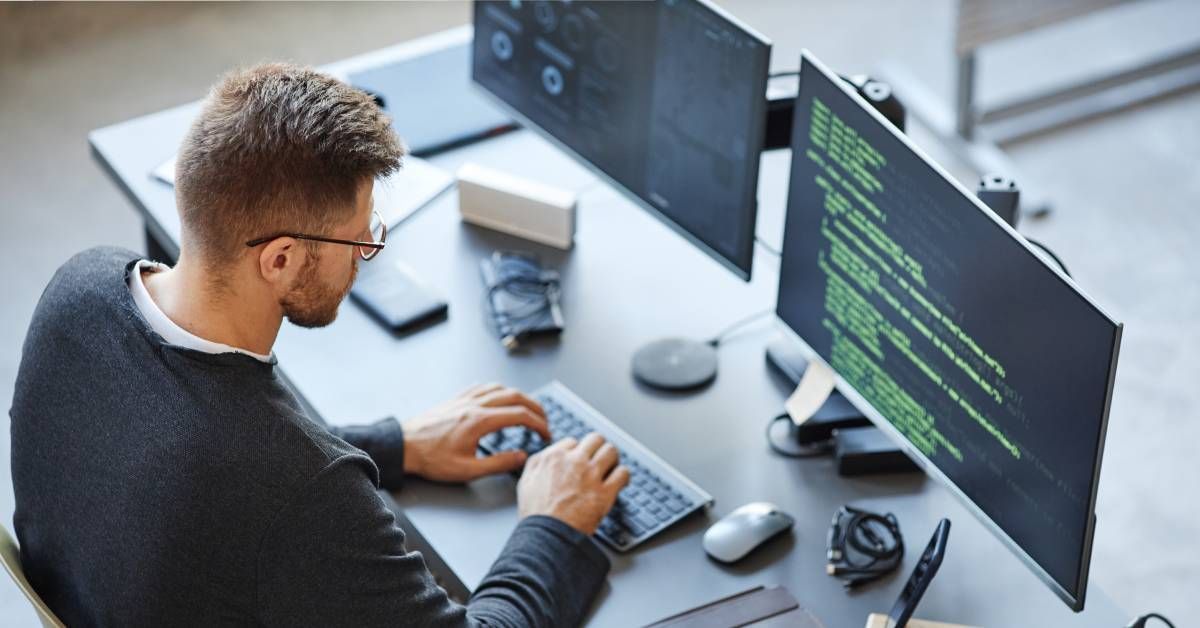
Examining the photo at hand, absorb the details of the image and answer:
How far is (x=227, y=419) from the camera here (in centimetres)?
150

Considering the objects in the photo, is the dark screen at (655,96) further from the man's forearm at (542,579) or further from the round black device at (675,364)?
the man's forearm at (542,579)

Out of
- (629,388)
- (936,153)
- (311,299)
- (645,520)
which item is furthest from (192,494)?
(936,153)

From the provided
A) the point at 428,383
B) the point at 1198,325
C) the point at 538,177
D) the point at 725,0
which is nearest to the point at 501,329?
Answer: the point at 428,383

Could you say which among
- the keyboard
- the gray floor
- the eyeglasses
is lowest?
the gray floor

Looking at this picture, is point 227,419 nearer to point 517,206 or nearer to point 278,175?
point 278,175

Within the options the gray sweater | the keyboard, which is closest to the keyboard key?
the keyboard

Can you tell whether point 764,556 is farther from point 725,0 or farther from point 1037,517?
point 725,0

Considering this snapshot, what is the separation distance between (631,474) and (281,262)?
0.59 meters

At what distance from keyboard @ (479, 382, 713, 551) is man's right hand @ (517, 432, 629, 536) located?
31 mm

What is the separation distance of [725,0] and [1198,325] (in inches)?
81.2

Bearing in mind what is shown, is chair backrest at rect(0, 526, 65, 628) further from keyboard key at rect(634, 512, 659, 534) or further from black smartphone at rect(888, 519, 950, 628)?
black smartphone at rect(888, 519, 950, 628)

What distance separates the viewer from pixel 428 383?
82.7 inches

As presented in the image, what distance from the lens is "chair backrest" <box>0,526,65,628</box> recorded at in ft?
5.20

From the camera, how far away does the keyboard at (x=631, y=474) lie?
1.85m
